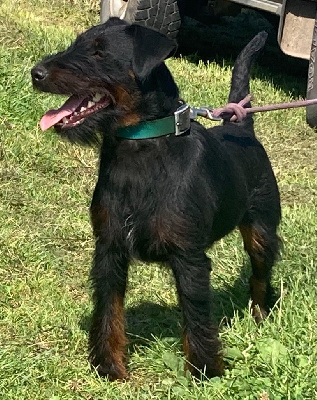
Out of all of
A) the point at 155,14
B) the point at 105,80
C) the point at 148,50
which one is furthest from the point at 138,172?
the point at 155,14

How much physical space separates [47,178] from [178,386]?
286 cm

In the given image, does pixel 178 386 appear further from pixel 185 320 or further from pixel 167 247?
pixel 167 247

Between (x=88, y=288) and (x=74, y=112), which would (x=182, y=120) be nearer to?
(x=74, y=112)

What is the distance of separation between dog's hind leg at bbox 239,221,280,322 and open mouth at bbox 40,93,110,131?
1.31 meters

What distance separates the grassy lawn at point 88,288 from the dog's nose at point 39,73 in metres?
1.38

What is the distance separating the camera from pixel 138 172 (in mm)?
3721

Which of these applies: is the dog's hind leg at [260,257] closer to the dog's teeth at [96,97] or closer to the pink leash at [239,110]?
the pink leash at [239,110]

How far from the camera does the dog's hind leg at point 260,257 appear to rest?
4.57m

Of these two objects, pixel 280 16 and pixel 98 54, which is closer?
pixel 98 54

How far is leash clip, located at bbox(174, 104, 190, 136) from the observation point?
146 inches

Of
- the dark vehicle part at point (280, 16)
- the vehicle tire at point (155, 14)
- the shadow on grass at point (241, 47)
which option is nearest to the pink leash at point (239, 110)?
the dark vehicle part at point (280, 16)

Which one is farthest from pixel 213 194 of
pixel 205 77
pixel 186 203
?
pixel 205 77

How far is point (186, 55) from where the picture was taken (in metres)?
9.88

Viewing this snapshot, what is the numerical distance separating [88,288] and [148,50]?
5.85 feet
